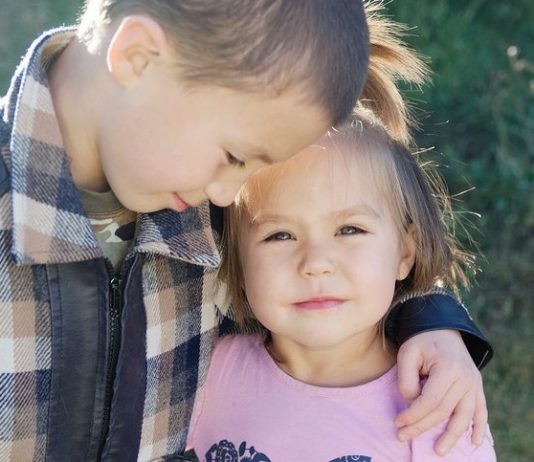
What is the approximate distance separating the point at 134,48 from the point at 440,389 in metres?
0.84

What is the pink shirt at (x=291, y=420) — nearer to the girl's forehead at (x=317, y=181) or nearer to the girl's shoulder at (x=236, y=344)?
the girl's shoulder at (x=236, y=344)

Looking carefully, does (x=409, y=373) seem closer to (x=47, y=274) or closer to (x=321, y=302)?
(x=321, y=302)

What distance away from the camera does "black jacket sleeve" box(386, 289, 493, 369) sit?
1.97 m

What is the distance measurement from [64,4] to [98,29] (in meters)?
2.76

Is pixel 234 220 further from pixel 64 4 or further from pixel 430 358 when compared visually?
pixel 64 4

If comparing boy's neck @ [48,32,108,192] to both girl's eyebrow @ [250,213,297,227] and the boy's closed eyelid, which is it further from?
girl's eyebrow @ [250,213,297,227]

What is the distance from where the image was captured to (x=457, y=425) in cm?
181

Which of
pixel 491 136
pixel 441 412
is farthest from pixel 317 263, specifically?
pixel 491 136

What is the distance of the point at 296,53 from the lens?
1541mm

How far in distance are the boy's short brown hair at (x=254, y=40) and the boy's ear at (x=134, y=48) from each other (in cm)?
2

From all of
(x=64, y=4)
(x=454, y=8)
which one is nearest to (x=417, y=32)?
(x=454, y=8)

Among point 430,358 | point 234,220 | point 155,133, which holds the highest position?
point 155,133

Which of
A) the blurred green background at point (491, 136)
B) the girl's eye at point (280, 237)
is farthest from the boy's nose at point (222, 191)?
the blurred green background at point (491, 136)

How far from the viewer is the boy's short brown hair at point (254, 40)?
152 cm
